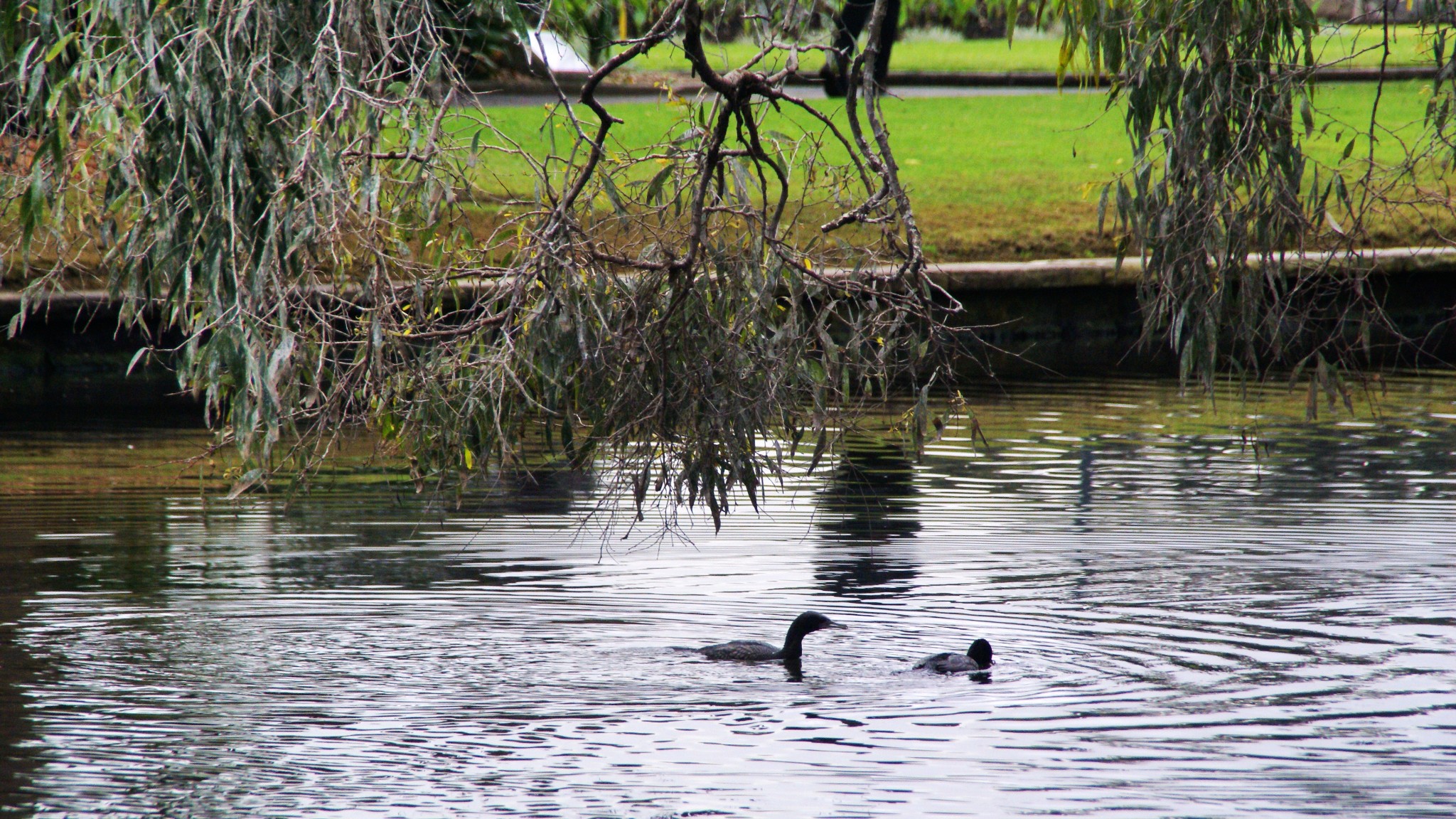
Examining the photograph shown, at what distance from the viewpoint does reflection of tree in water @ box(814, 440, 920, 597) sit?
33.6ft

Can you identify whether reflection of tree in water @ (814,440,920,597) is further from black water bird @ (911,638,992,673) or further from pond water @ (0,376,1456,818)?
black water bird @ (911,638,992,673)

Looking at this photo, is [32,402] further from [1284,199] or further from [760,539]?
[1284,199]

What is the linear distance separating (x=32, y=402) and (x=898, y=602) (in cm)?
1047

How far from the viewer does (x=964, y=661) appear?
8.16 metres

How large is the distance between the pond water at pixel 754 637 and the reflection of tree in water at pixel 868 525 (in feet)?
0.14

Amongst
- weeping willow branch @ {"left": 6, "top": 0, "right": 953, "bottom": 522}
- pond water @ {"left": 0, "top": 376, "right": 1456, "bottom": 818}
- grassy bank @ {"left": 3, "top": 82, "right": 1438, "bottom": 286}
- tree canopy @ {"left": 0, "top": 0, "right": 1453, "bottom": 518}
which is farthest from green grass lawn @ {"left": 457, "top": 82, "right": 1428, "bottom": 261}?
weeping willow branch @ {"left": 6, "top": 0, "right": 953, "bottom": 522}

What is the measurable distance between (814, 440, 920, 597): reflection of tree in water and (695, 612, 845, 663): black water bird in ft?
2.15

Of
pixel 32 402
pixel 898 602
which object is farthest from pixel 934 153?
pixel 898 602

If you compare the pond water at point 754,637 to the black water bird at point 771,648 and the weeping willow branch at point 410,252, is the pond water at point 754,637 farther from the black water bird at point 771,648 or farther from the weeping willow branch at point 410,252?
the weeping willow branch at point 410,252

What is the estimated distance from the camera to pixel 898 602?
31.8 ft

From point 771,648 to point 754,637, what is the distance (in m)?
0.70

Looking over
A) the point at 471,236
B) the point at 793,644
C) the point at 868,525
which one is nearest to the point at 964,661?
the point at 793,644

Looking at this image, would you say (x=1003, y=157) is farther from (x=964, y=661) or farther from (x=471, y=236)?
(x=471, y=236)

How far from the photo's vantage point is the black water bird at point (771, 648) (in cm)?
841
